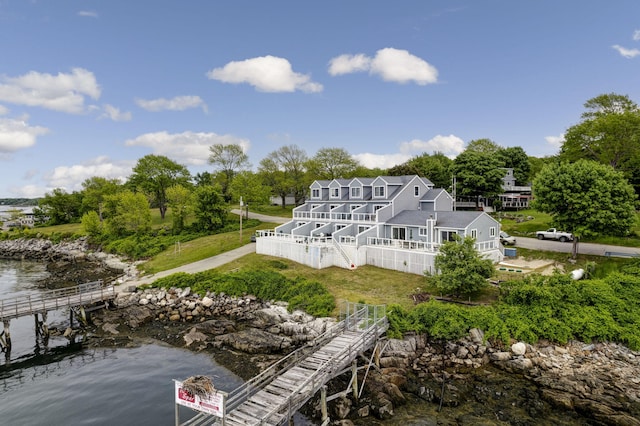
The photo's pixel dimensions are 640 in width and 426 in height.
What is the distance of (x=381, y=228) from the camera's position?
40.6 m

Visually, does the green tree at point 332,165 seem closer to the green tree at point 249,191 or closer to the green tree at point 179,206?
the green tree at point 249,191

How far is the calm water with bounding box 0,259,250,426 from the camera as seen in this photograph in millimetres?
17797

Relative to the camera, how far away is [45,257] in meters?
64.0

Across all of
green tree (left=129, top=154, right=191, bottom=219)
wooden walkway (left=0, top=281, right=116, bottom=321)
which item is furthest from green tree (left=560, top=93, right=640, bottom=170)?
green tree (left=129, top=154, right=191, bottom=219)

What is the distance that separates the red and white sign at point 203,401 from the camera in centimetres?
1264

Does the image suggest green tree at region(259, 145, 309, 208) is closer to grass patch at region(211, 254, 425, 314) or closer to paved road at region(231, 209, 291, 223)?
paved road at region(231, 209, 291, 223)

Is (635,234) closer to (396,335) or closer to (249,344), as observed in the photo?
(396,335)

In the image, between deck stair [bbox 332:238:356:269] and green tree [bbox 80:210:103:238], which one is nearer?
deck stair [bbox 332:238:356:269]

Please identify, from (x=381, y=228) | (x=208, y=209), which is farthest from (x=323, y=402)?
(x=208, y=209)

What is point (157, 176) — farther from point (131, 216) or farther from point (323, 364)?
point (323, 364)

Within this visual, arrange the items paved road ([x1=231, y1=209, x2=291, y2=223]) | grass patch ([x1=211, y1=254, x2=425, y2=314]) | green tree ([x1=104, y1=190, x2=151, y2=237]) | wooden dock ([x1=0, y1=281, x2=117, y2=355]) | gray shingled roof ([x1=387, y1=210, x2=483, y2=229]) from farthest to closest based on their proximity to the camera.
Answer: paved road ([x1=231, y1=209, x2=291, y2=223])
green tree ([x1=104, y1=190, x2=151, y2=237])
gray shingled roof ([x1=387, y1=210, x2=483, y2=229])
grass patch ([x1=211, y1=254, x2=425, y2=314])
wooden dock ([x1=0, y1=281, x2=117, y2=355])

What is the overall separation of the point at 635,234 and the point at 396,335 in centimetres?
3454

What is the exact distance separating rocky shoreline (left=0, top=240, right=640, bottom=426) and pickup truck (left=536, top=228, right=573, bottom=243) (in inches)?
812

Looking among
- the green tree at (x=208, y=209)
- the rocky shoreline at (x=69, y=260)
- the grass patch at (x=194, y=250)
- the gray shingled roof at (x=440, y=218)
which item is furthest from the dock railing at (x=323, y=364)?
the green tree at (x=208, y=209)
